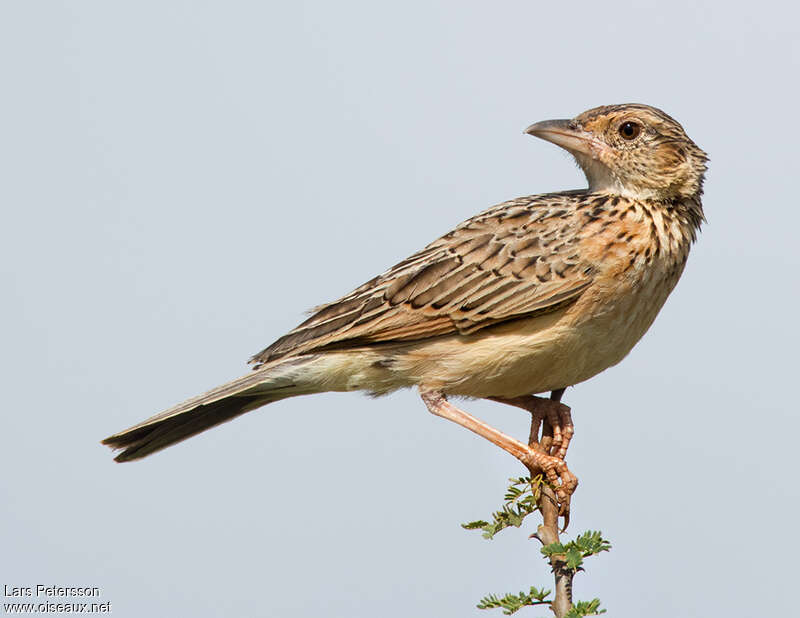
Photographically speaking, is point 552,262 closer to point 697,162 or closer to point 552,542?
point 697,162

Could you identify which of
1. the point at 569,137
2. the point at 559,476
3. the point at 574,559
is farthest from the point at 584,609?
the point at 569,137

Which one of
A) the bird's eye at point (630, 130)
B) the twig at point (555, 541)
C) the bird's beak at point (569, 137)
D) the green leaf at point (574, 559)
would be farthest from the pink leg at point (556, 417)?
the bird's eye at point (630, 130)

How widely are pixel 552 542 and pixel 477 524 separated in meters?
0.43

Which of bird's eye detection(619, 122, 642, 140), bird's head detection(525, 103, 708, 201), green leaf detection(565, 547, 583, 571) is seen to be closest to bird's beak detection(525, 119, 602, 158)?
bird's head detection(525, 103, 708, 201)

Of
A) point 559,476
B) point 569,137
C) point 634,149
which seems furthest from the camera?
point 569,137

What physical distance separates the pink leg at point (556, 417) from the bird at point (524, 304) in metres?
0.01

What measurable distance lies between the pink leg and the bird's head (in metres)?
1.51

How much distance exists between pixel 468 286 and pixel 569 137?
1.28 m

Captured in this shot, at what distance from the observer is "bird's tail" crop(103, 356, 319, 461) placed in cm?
739

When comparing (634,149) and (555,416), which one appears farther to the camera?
(634,149)

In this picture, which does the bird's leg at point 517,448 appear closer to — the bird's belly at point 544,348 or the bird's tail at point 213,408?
the bird's belly at point 544,348

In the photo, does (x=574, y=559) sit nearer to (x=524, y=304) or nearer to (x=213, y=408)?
(x=524, y=304)

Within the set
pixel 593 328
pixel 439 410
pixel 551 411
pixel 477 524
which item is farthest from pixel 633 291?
pixel 477 524

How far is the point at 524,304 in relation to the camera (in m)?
7.03
